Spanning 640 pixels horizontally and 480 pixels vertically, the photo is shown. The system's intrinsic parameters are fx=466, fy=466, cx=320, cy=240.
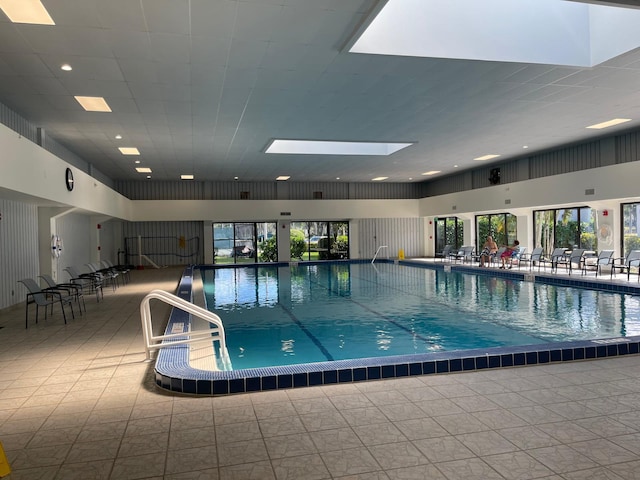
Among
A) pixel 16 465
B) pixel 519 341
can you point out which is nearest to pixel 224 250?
pixel 519 341

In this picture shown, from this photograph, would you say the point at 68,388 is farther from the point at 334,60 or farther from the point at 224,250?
the point at 224,250

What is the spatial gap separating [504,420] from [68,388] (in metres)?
3.37

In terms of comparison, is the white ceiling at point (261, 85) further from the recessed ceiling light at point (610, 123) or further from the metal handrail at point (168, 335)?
the metal handrail at point (168, 335)

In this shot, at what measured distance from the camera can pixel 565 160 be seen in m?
13.9

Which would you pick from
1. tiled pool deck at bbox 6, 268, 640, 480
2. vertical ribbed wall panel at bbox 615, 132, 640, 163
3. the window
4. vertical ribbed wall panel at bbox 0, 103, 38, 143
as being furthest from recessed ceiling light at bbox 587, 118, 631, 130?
the window

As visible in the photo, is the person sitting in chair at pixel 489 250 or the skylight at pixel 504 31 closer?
the skylight at pixel 504 31

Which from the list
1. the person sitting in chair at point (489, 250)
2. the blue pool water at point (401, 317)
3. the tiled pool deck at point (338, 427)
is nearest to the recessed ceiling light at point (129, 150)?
the blue pool water at point (401, 317)

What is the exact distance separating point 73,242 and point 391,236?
46.2ft

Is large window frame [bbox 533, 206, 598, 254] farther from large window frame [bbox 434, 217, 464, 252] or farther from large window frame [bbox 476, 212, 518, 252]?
large window frame [bbox 434, 217, 464, 252]

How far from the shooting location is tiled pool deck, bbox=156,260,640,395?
3645mm

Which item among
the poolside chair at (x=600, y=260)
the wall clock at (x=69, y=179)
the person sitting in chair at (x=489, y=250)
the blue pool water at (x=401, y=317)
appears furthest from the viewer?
the person sitting in chair at (x=489, y=250)

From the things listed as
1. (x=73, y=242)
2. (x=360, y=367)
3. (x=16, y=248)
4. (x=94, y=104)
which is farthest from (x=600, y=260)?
(x=73, y=242)

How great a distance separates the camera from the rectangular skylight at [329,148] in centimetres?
1275

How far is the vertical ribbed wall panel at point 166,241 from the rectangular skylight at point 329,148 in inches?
348
